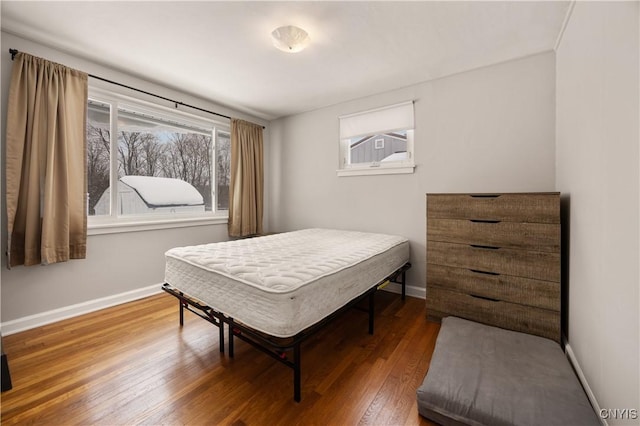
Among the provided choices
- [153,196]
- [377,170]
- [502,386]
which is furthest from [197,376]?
[377,170]

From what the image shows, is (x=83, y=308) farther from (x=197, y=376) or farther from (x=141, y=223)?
(x=197, y=376)

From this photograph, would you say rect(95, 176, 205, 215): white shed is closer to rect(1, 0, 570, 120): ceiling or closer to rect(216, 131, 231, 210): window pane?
rect(216, 131, 231, 210): window pane

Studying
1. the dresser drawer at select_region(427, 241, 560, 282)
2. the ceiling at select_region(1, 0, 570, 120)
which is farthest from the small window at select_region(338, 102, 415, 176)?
the dresser drawer at select_region(427, 241, 560, 282)

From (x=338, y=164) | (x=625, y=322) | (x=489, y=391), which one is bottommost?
(x=489, y=391)

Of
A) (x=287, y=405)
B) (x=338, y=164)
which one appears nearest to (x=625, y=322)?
(x=287, y=405)

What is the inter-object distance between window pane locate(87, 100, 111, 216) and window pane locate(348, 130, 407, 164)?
104 inches

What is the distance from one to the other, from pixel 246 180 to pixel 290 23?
2.14 meters

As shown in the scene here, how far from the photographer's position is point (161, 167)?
2.98 meters

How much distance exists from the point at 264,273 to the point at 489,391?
122cm

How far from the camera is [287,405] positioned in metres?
1.28

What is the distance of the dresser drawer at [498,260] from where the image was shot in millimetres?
1734

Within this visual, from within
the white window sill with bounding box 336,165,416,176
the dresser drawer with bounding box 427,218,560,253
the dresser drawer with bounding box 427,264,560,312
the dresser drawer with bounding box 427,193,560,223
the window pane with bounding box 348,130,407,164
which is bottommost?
the dresser drawer with bounding box 427,264,560,312

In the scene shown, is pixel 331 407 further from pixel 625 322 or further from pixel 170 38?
pixel 170 38

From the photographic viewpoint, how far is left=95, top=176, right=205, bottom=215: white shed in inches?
103
